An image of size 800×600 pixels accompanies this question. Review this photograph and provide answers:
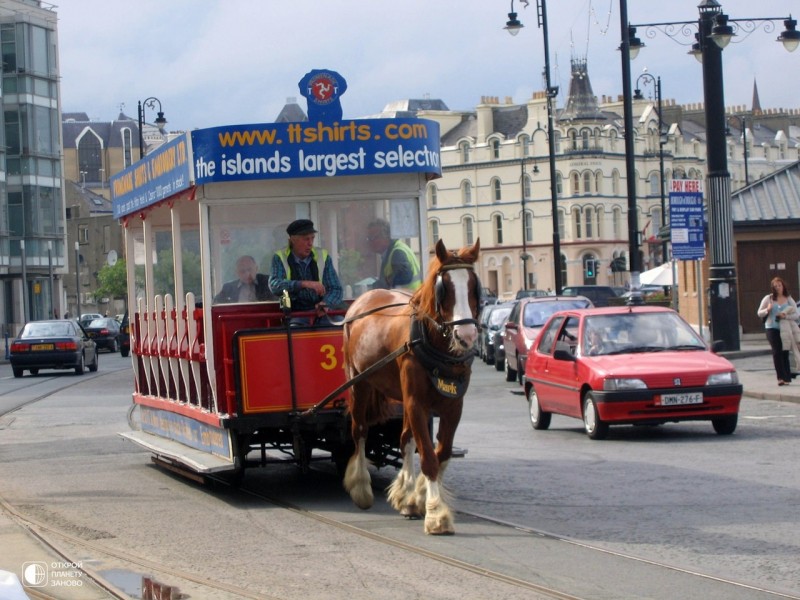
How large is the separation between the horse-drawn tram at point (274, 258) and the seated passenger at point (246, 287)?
0.01 meters

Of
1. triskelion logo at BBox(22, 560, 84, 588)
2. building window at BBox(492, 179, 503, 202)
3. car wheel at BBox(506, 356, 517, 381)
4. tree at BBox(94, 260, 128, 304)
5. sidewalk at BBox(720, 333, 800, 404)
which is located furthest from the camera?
building window at BBox(492, 179, 503, 202)

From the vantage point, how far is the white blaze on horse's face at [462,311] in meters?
9.18

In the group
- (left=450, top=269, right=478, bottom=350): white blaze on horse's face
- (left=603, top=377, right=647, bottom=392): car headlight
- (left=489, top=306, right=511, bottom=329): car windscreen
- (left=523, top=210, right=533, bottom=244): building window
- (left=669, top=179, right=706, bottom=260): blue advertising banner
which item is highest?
(left=523, top=210, right=533, bottom=244): building window

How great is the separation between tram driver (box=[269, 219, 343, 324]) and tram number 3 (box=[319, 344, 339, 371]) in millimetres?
253

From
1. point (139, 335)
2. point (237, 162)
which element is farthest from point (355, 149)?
point (139, 335)

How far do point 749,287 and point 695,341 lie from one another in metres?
23.3

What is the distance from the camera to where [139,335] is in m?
14.8

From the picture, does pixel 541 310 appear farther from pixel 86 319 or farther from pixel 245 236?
pixel 86 319

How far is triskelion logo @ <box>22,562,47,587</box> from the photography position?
7996mm

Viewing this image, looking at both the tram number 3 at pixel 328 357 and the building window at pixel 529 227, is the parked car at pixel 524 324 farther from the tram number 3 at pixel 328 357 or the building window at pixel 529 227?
the building window at pixel 529 227

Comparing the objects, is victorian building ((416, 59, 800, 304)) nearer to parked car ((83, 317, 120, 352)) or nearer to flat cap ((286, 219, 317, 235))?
parked car ((83, 317, 120, 352))

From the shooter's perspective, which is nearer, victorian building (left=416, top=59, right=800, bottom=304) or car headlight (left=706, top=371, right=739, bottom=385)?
car headlight (left=706, top=371, right=739, bottom=385)

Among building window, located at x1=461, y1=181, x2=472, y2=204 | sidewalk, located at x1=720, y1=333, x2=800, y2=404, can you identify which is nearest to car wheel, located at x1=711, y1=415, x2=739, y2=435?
sidewalk, located at x1=720, y1=333, x2=800, y2=404

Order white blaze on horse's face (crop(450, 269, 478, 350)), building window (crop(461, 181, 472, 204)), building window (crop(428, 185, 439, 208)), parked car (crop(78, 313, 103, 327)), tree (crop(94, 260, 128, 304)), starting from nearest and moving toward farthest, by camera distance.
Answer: white blaze on horse's face (crop(450, 269, 478, 350)) → parked car (crop(78, 313, 103, 327)) → tree (crop(94, 260, 128, 304)) → building window (crop(428, 185, 439, 208)) → building window (crop(461, 181, 472, 204))
